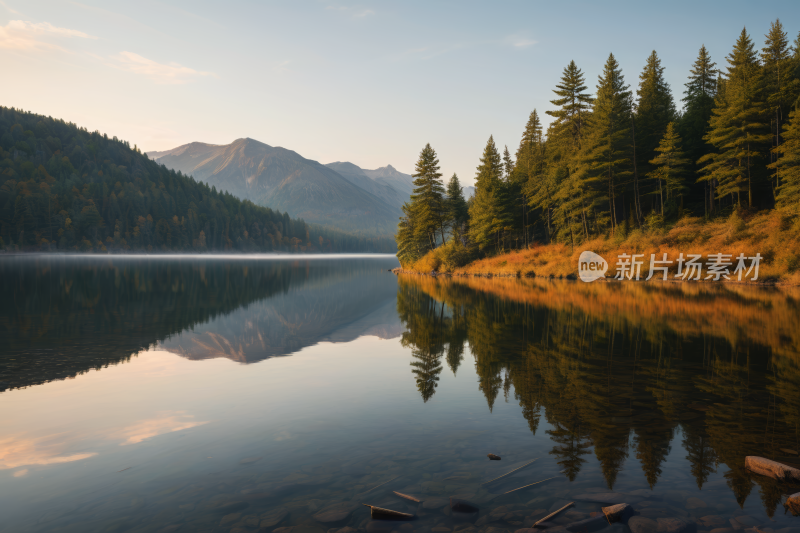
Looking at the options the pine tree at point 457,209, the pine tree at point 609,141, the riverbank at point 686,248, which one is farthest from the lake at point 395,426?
the pine tree at point 457,209

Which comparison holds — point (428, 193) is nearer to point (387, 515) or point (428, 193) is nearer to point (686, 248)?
point (686, 248)

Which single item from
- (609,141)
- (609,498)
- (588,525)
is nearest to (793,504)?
(609,498)

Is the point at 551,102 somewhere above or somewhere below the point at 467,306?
above

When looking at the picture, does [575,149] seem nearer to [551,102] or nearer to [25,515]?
[551,102]

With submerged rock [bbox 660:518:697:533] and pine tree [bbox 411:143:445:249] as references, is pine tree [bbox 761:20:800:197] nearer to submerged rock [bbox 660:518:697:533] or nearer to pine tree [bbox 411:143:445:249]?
pine tree [bbox 411:143:445:249]

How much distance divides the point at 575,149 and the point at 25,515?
69956 millimetres

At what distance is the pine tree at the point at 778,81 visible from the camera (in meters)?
54.0

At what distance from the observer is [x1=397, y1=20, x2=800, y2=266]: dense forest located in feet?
178

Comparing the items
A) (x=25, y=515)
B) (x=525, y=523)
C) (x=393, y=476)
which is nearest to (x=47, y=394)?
(x=25, y=515)

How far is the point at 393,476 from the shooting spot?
23.8 feet

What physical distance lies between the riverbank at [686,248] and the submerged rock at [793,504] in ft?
138

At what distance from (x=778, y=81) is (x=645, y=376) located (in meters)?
64.2

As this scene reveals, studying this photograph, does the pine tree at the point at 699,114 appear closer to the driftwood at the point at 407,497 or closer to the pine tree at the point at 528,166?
the pine tree at the point at 528,166

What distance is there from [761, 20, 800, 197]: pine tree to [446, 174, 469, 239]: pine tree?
46.3 metres
